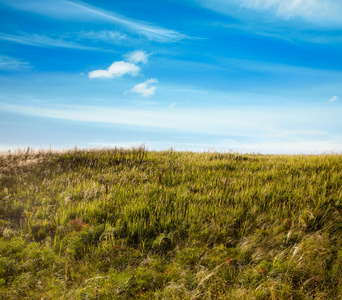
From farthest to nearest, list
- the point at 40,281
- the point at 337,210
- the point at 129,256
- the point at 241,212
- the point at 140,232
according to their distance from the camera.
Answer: the point at 337,210 → the point at 241,212 → the point at 140,232 → the point at 129,256 → the point at 40,281

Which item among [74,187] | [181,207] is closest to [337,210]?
[181,207]

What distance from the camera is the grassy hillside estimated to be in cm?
324

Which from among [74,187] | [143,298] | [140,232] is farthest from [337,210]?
[74,187]

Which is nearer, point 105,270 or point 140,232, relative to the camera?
point 105,270

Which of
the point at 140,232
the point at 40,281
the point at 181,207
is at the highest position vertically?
the point at 181,207

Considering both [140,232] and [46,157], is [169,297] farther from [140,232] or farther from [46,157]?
[46,157]

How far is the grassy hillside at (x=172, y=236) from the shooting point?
324 centimetres

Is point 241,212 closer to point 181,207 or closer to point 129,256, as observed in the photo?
point 181,207

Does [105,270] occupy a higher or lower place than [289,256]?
lower

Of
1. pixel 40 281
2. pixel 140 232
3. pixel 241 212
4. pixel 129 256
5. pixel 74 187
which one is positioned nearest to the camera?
pixel 40 281

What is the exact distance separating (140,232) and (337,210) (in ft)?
13.6

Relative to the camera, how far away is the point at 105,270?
11.9 feet

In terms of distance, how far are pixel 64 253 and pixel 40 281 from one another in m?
0.73

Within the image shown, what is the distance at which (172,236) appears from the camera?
14.0 feet
